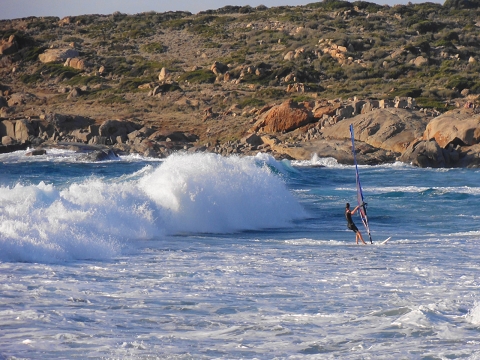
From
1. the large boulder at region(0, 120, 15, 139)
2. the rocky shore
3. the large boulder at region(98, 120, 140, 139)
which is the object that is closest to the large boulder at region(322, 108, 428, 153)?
the rocky shore

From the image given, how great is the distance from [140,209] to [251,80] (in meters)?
41.4

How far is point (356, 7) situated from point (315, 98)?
51.1 meters

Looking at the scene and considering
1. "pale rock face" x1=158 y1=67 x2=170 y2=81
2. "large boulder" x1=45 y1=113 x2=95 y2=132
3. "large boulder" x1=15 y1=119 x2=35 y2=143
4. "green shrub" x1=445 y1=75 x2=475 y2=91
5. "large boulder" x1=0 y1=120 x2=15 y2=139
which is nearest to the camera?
"large boulder" x1=15 y1=119 x2=35 y2=143

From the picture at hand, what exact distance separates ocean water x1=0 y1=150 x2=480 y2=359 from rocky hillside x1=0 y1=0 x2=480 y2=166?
53.3 feet

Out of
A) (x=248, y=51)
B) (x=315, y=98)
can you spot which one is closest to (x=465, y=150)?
(x=315, y=98)

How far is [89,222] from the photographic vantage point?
578 inches

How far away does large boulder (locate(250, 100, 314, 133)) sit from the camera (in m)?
41.4

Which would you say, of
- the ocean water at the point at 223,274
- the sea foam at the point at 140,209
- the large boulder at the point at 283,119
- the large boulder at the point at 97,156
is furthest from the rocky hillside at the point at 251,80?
the ocean water at the point at 223,274

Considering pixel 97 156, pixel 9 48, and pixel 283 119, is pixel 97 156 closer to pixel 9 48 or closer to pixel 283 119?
pixel 283 119

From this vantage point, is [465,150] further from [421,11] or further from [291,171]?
[421,11]

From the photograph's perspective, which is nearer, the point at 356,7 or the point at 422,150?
the point at 422,150

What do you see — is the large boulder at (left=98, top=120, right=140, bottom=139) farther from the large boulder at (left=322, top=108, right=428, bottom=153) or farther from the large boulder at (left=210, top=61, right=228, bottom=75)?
the large boulder at (left=210, top=61, right=228, bottom=75)

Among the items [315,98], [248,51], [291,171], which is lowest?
[291,171]

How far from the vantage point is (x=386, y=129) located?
1496 inches
